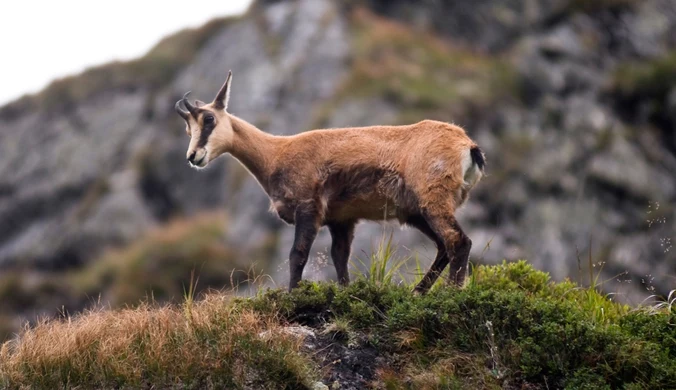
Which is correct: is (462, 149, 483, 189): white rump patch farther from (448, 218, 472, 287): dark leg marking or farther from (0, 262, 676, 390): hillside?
(0, 262, 676, 390): hillside

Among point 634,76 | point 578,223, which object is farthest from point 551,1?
point 578,223

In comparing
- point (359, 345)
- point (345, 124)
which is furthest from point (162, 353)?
point (345, 124)

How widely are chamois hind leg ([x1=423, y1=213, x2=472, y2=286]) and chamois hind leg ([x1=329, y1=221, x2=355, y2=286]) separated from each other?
1.46 metres

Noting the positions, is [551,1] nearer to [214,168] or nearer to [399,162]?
[214,168]

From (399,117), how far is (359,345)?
905 inches

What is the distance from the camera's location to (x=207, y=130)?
1132 centimetres

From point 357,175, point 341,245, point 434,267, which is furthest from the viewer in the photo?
point 341,245

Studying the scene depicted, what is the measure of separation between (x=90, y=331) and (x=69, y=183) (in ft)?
113

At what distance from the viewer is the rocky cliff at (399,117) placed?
30.4 m

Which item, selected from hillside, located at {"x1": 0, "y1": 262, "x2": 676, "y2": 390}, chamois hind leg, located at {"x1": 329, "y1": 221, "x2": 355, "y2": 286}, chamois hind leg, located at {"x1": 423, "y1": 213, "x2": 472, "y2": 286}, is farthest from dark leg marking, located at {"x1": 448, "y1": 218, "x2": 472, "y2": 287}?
chamois hind leg, located at {"x1": 329, "y1": 221, "x2": 355, "y2": 286}

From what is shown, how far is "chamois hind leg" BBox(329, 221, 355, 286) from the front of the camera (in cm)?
1088

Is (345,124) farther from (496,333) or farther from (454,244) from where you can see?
(496,333)

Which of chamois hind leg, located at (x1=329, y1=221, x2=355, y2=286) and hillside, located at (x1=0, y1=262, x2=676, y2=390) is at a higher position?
chamois hind leg, located at (x1=329, y1=221, x2=355, y2=286)

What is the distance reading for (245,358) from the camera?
8.47 m
